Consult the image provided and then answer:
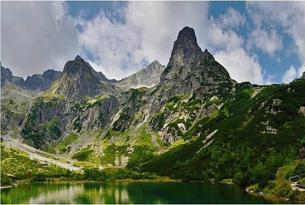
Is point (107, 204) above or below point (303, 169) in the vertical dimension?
below

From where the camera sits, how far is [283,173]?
651ft

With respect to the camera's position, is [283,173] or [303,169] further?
[283,173]

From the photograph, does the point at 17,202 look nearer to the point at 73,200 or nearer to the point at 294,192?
the point at 73,200

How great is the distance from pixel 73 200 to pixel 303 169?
96996mm

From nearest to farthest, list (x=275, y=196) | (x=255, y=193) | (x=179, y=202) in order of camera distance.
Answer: (x=179, y=202) < (x=275, y=196) < (x=255, y=193)

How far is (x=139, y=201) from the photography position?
171250 mm

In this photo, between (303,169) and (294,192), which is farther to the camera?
(303,169)

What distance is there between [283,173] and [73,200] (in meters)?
97.0

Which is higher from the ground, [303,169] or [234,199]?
[303,169]

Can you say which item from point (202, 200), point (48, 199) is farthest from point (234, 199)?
point (48, 199)

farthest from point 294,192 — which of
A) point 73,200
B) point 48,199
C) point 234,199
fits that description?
point 48,199

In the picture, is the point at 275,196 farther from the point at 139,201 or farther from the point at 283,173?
the point at 139,201

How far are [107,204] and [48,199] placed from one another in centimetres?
3220

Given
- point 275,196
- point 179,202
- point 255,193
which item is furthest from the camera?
point 255,193
